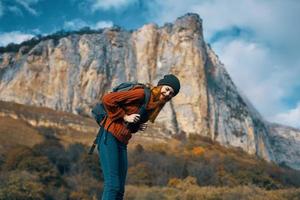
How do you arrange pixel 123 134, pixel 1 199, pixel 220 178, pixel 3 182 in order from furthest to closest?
pixel 220 178
pixel 3 182
pixel 1 199
pixel 123 134

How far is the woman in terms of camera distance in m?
5.29

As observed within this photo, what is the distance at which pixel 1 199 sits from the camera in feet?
117

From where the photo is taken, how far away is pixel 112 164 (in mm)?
5297

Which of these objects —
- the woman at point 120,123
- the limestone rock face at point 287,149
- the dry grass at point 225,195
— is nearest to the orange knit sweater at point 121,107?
the woman at point 120,123

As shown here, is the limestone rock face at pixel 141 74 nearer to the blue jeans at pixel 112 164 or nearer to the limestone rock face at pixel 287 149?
the limestone rock face at pixel 287 149

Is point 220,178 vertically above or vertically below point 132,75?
below

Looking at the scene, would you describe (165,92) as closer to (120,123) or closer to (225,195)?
(120,123)

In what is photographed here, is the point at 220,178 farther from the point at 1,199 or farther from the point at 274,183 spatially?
the point at 1,199

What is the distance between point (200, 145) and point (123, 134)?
9116cm

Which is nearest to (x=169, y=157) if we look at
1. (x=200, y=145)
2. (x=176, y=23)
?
(x=200, y=145)

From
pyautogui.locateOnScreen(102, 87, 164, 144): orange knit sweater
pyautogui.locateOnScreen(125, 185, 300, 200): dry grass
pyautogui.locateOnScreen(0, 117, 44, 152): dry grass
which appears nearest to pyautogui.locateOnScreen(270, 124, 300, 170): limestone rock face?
pyautogui.locateOnScreen(0, 117, 44, 152): dry grass

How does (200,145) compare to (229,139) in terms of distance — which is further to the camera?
(229,139)

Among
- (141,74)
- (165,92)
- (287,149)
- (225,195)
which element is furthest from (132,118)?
(287,149)

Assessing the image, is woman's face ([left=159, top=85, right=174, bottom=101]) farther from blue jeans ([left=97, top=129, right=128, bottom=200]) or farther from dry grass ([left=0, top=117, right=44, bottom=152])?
dry grass ([left=0, top=117, right=44, bottom=152])
